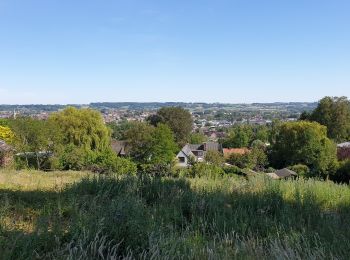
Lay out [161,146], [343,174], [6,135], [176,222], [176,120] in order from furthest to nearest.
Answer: [176,120] < [161,146] < [343,174] < [6,135] < [176,222]

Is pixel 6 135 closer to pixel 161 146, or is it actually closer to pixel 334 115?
pixel 161 146

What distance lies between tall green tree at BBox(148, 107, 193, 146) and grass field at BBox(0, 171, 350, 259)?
59839 millimetres

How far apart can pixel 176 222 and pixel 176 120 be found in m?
63.3

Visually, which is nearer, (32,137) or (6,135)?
(6,135)

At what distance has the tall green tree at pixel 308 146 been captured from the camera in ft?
147

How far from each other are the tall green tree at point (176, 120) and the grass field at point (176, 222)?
59.8 meters

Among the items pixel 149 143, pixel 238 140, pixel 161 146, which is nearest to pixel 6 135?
pixel 149 143

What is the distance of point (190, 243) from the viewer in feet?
11.4

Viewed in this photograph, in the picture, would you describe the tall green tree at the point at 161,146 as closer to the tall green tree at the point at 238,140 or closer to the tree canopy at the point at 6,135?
the tree canopy at the point at 6,135

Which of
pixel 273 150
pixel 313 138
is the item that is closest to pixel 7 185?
pixel 313 138

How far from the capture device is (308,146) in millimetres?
45906

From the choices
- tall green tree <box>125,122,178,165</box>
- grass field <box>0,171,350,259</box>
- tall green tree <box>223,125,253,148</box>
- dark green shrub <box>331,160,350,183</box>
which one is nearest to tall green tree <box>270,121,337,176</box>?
dark green shrub <box>331,160,350,183</box>

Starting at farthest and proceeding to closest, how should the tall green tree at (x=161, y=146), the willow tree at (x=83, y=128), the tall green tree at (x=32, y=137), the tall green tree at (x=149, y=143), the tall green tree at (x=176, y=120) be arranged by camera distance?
the tall green tree at (x=176, y=120) → the tall green tree at (x=149, y=143) → the tall green tree at (x=161, y=146) → the willow tree at (x=83, y=128) → the tall green tree at (x=32, y=137)

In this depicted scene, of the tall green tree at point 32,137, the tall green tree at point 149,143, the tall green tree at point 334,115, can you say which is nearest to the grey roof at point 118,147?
the tall green tree at point 149,143
